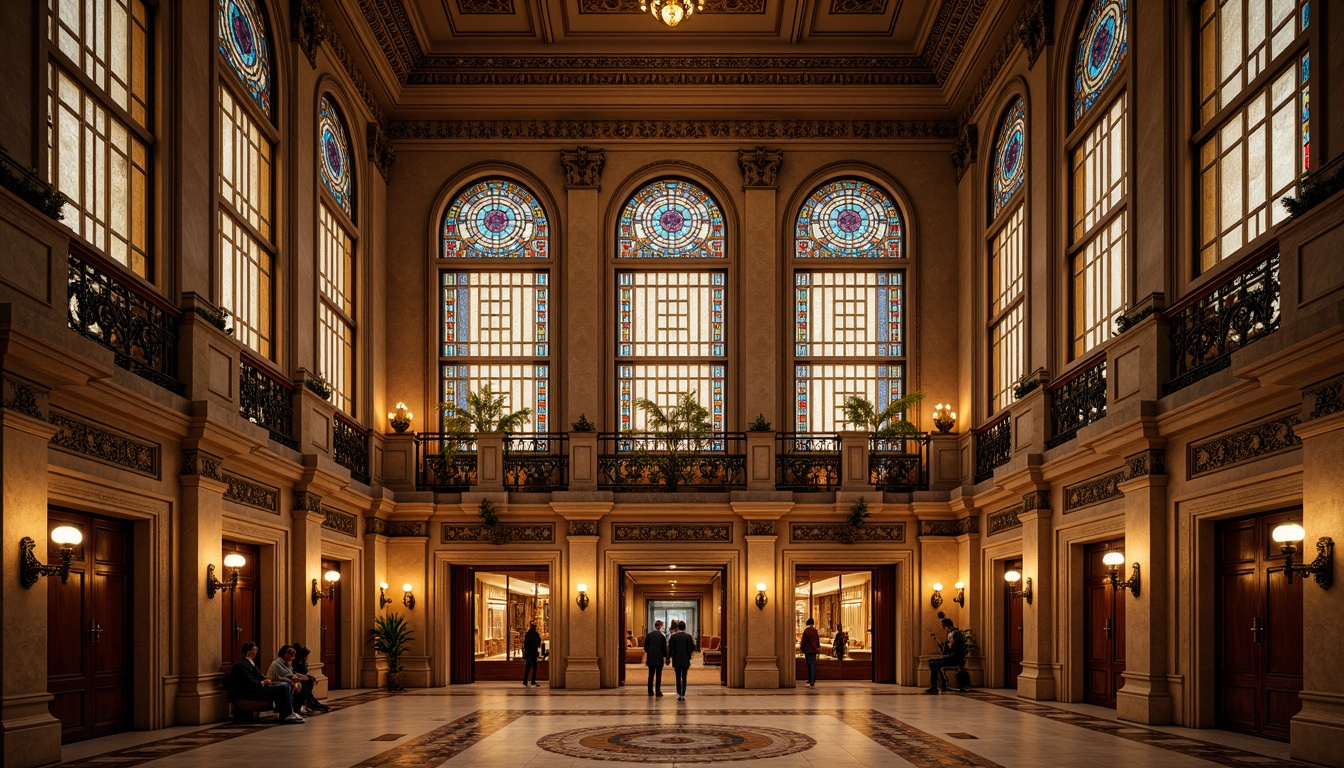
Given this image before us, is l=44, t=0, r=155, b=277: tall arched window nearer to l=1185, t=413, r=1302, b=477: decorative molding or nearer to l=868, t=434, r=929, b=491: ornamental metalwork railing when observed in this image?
l=1185, t=413, r=1302, b=477: decorative molding

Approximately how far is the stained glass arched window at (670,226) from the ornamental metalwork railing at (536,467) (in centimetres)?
396

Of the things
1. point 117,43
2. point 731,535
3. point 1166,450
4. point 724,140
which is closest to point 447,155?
point 724,140

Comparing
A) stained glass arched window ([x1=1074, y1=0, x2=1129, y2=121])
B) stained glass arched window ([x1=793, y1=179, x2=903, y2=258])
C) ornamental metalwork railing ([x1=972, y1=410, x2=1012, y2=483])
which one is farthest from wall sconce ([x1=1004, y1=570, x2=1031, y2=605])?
stained glass arched window ([x1=793, y1=179, x2=903, y2=258])

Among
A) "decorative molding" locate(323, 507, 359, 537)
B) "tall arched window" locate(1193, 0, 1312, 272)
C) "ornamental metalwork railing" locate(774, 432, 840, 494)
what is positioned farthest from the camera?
"ornamental metalwork railing" locate(774, 432, 840, 494)

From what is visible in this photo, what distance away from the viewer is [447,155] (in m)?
23.0

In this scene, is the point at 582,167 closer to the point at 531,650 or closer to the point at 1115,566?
the point at 531,650

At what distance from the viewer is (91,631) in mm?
11430

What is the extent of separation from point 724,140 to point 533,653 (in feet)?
32.7

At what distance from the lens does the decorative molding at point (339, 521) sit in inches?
696

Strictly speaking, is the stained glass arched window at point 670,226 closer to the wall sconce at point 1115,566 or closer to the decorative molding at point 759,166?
the decorative molding at point 759,166

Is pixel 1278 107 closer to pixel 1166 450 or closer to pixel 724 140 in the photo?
pixel 1166 450

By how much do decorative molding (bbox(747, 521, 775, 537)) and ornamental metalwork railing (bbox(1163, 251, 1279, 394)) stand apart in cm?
857

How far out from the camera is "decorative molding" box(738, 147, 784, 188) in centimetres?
2267

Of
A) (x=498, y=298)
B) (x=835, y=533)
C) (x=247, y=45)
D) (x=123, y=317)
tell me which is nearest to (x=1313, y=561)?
(x=123, y=317)
